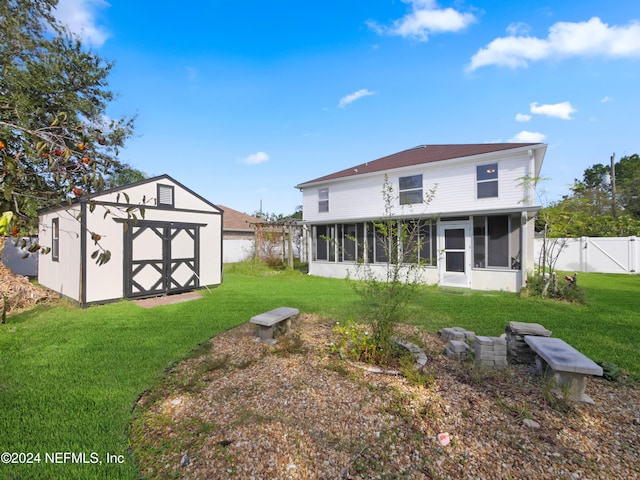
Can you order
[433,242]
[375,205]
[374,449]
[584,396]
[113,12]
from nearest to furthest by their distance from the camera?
[374,449]
[584,396]
[113,12]
[433,242]
[375,205]

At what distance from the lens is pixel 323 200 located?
1459 centimetres

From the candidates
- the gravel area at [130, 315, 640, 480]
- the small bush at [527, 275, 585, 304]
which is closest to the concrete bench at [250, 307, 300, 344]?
the gravel area at [130, 315, 640, 480]

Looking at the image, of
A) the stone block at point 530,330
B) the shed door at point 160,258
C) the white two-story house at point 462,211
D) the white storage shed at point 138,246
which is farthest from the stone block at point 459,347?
the shed door at point 160,258

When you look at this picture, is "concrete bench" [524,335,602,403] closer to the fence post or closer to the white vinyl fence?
the white vinyl fence

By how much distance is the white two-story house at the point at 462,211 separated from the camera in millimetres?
9664

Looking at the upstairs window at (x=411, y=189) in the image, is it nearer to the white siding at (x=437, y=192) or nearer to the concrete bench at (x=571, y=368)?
the white siding at (x=437, y=192)

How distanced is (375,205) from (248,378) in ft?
35.0

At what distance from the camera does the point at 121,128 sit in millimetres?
13570

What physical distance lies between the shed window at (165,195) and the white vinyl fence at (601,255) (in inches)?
630

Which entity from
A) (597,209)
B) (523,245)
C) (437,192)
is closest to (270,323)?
(523,245)

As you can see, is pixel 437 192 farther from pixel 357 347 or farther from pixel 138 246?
pixel 138 246

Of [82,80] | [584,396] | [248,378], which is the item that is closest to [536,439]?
[584,396]

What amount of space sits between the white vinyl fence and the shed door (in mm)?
15493

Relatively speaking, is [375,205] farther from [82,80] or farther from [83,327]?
[82,80]
